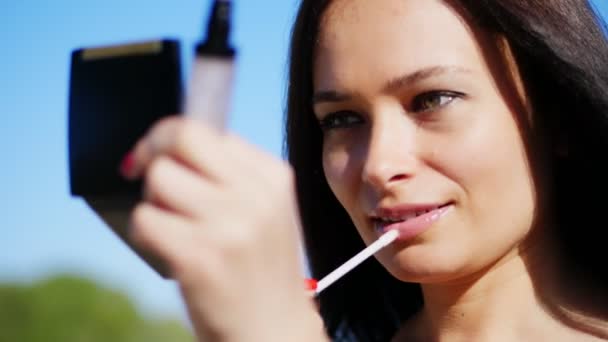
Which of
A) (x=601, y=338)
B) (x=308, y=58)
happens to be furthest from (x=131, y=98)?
(x=601, y=338)

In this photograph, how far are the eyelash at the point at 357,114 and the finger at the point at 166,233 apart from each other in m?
0.60

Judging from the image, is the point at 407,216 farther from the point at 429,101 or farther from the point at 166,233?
the point at 166,233

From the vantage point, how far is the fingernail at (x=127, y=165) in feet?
1.85

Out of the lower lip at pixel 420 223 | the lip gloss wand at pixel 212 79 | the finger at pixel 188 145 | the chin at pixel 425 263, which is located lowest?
the chin at pixel 425 263

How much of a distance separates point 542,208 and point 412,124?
0.24 metres

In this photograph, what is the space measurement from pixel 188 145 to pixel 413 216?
23.8 inches

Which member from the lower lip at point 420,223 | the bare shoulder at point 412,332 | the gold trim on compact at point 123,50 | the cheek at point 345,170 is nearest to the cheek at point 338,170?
the cheek at point 345,170

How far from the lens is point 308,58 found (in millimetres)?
1274

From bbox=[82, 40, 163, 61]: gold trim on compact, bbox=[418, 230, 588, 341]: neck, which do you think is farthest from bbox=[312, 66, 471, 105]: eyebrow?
bbox=[82, 40, 163, 61]: gold trim on compact

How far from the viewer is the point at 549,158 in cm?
120

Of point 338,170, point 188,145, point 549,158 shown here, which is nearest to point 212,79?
point 188,145

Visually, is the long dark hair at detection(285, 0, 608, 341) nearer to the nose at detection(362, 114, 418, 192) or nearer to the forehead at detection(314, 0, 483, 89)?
the forehead at detection(314, 0, 483, 89)

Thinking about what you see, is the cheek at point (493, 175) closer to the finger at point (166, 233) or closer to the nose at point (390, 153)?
the nose at point (390, 153)

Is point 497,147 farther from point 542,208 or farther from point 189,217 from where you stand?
point 189,217
